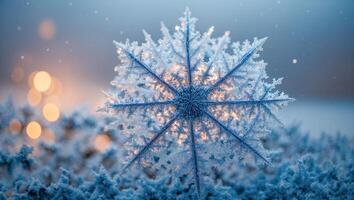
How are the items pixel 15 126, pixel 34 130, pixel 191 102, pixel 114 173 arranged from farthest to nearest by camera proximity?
pixel 34 130
pixel 15 126
pixel 114 173
pixel 191 102

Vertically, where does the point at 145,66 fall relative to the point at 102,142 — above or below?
below

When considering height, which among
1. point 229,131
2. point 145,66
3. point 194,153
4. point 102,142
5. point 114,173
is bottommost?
point 194,153

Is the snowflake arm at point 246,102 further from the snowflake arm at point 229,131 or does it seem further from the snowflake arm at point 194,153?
the snowflake arm at point 194,153

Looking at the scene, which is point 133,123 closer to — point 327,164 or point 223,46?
point 223,46

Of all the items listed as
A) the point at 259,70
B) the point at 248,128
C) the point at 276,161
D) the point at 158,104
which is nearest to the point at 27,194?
the point at 158,104

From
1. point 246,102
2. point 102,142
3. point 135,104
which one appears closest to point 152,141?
point 135,104

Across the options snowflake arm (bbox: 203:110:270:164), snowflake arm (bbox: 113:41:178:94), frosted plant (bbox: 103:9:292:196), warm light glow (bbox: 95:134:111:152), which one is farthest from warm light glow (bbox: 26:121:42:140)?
snowflake arm (bbox: 203:110:270:164)

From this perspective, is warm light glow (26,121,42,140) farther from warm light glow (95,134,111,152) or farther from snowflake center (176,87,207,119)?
snowflake center (176,87,207,119)

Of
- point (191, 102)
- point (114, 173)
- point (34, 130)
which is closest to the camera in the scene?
point (191, 102)

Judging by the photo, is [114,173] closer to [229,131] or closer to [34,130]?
[34,130]
